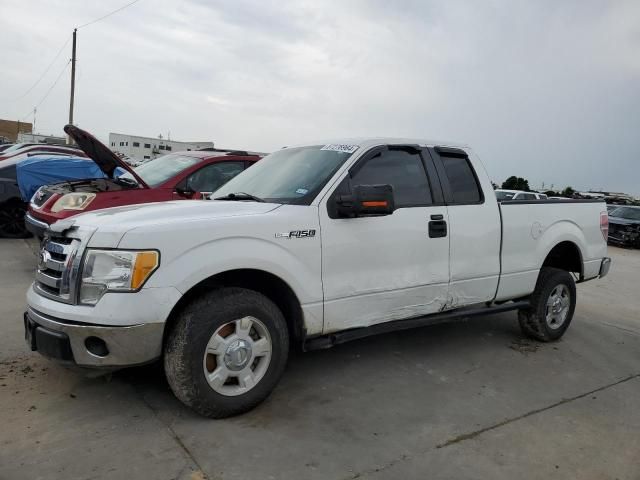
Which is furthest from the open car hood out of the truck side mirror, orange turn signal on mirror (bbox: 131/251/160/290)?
the truck side mirror

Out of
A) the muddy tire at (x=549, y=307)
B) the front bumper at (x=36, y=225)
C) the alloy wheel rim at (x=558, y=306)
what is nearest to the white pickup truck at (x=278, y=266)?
the muddy tire at (x=549, y=307)

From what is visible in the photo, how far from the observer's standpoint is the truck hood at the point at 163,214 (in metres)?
3.20

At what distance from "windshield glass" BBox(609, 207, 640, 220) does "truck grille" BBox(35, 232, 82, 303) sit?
63.9 feet

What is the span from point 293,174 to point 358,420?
1852 mm

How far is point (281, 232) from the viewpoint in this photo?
349 centimetres

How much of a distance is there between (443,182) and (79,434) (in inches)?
128

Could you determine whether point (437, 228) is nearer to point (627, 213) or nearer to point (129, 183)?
point (129, 183)

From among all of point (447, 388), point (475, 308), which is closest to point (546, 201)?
point (475, 308)

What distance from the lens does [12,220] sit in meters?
9.85

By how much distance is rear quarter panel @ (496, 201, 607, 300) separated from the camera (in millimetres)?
4887

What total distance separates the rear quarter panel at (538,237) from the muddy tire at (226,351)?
241 cm

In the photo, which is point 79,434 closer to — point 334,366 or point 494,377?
point 334,366

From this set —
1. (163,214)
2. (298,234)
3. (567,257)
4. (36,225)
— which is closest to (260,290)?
(298,234)

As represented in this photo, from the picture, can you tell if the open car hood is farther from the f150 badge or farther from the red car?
the f150 badge
